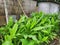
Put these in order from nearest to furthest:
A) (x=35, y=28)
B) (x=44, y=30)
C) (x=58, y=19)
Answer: (x=35, y=28)
(x=44, y=30)
(x=58, y=19)

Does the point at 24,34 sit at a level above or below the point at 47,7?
below

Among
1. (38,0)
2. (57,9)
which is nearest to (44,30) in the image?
(38,0)

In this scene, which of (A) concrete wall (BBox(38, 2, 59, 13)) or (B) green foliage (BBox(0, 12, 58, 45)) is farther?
(A) concrete wall (BBox(38, 2, 59, 13))

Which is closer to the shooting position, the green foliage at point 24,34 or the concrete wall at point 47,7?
the green foliage at point 24,34

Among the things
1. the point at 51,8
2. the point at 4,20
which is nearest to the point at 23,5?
the point at 4,20

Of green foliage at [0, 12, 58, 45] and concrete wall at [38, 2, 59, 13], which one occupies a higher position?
concrete wall at [38, 2, 59, 13]

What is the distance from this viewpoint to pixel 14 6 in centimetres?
613

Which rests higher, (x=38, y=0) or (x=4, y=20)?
(x=38, y=0)

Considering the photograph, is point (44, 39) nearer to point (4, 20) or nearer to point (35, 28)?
point (35, 28)

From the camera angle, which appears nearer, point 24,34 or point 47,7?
point 24,34

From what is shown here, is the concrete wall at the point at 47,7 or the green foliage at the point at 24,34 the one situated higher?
the concrete wall at the point at 47,7

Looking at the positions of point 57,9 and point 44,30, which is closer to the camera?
point 44,30

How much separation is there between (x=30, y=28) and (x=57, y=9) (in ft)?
14.4

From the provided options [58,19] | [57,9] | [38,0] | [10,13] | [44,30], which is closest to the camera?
[44,30]
